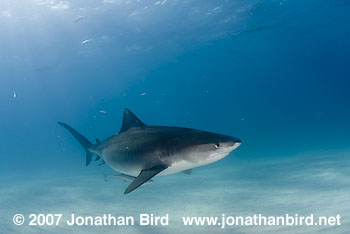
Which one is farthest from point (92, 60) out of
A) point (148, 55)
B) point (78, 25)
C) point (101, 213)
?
point (101, 213)

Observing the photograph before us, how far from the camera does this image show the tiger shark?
3305mm

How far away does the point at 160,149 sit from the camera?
12.6 feet

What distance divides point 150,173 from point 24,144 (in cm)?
15534

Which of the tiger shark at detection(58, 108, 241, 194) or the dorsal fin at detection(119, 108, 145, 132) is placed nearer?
the tiger shark at detection(58, 108, 241, 194)

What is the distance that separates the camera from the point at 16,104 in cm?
9200

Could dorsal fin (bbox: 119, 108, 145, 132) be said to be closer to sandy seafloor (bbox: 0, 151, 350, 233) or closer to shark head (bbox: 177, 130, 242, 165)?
shark head (bbox: 177, 130, 242, 165)

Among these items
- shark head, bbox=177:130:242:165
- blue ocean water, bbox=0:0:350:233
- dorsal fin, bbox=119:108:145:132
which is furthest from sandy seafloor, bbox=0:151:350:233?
dorsal fin, bbox=119:108:145:132

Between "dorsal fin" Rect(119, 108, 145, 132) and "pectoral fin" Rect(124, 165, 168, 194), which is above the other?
"dorsal fin" Rect(119, 108, 145, 132)

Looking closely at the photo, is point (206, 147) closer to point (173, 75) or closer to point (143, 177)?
point (143, 177)

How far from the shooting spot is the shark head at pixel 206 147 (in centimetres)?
317

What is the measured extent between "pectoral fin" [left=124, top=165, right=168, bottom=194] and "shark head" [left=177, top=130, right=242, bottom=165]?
40cm

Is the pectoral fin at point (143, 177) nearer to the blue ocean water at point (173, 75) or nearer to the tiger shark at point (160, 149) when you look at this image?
the tiger shark at point (160, 149)

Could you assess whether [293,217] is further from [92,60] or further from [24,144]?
[24,144]

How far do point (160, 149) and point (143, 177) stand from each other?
549mm
